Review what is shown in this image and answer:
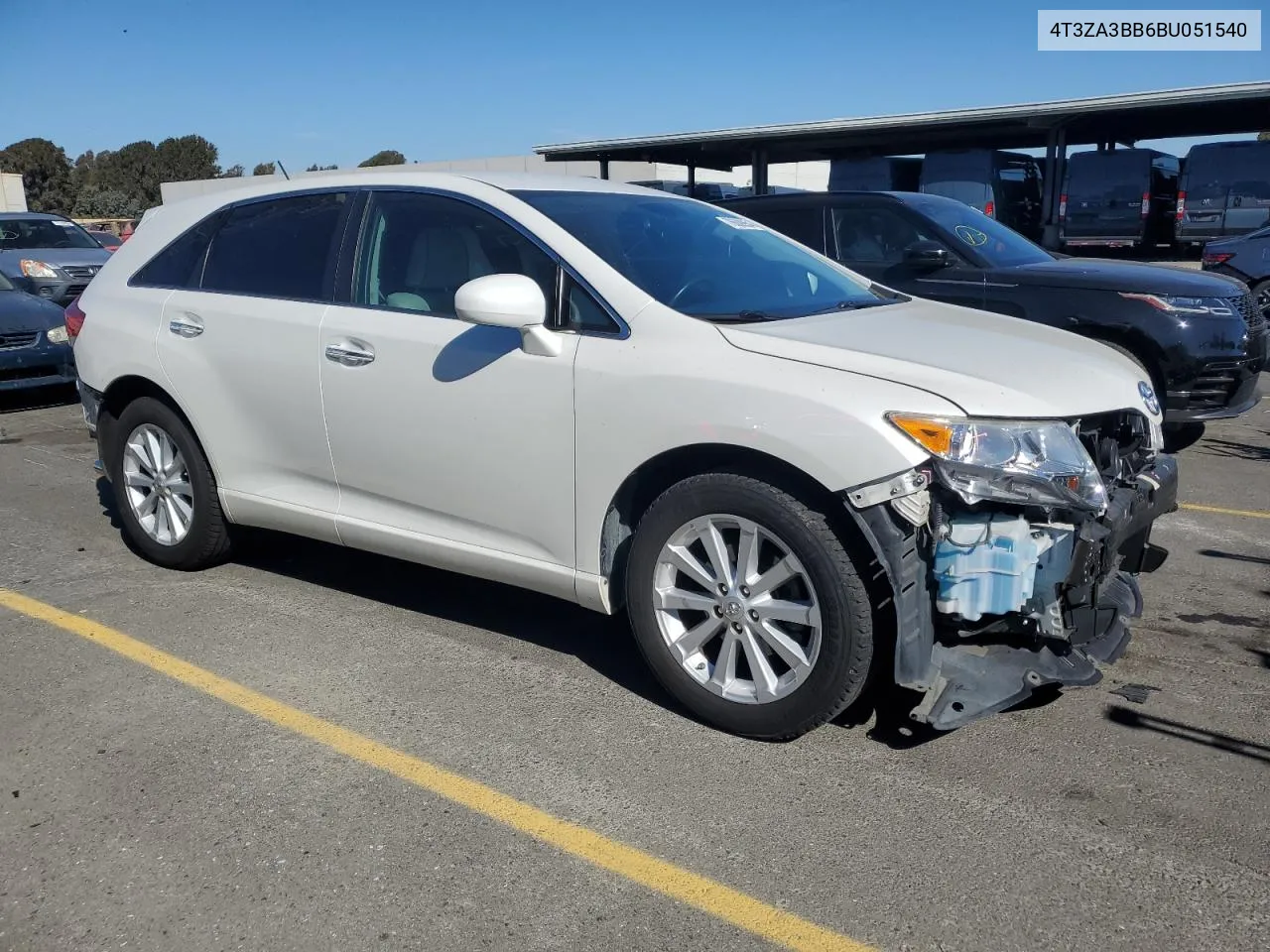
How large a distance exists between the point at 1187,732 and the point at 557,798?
2.00 m

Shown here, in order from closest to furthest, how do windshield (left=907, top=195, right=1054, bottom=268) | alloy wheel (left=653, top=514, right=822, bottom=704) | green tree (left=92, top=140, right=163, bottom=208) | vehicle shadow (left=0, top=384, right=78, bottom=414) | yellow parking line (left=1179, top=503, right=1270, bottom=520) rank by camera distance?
alloy wheel (left=653, top=514, right=822, bottom=704)
yellow parking line (left=1179, top=503, right=1270, bottom=520)
windshield (left=907, top=195, right=1054, bottom=268)
vehicle shadow (left=0, top=384, right=78, bottom=414)
green tree (left=92, top=140, right=163, bottom=208)

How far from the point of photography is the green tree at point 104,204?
7444cm

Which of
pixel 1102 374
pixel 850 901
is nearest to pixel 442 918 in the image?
pixel 850 901

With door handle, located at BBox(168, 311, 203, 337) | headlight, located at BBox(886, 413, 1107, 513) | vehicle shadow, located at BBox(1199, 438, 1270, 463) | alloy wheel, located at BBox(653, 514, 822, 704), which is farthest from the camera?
vehicle shadow, located at BBox(1199, 438, 1270, 463)

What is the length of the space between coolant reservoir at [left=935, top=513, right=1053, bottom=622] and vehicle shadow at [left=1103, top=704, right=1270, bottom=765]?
0.81 meters

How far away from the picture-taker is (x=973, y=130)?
23.8 m

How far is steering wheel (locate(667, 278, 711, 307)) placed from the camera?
371cm

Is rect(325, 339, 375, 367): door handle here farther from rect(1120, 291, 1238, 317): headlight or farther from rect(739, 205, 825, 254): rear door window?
rect(1120, 291, 1238, 317): headlight

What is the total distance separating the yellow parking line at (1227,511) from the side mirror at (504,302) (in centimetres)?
420

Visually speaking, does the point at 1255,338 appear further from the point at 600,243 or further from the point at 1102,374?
the point at 600,243

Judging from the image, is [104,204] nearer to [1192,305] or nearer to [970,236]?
[970,236]

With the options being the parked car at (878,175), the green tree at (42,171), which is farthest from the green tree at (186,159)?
the parked car at (878,175)

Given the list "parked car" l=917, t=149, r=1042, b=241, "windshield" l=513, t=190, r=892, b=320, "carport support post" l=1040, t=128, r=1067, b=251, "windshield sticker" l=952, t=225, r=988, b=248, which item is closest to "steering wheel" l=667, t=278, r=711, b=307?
"windshield" l=513, t=190, r=892, b=320

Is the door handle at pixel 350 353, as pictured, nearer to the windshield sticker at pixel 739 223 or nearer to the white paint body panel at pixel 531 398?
the white paint body panel at pixel 531 398
